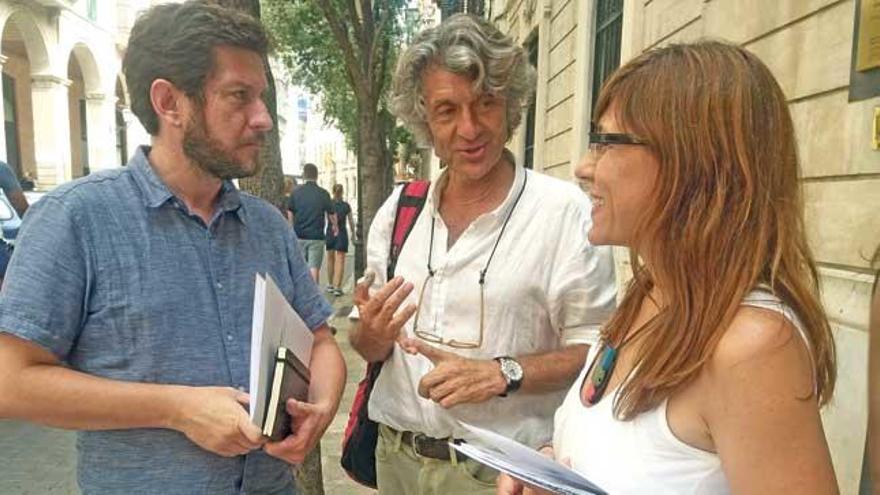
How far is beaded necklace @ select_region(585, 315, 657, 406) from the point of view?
1.23 m

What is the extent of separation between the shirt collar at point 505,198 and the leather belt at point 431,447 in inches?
25.9

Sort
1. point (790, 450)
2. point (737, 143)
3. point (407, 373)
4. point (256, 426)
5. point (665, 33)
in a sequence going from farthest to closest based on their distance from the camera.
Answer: point (665, 33) → point (407, 373) → point (256, 426) → point (737, 143) → point (790, 450)

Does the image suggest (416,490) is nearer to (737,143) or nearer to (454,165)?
(454,165)

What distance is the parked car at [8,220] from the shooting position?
5.13m

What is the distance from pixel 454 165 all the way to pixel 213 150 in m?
0.68

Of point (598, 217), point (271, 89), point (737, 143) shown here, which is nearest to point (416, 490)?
point (598, 217)

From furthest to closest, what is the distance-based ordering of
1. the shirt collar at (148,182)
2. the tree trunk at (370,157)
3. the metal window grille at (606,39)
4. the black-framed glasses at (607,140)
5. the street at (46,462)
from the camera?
1. the tree trunk at (370,157)
2. the metal window grille at (606,39)
3. the street at (46,462)
4. the shirt collar at (148,182)
5. the black-framed glasses at (607,140)

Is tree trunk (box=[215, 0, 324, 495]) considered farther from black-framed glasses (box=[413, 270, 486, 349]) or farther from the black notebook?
the black notebook

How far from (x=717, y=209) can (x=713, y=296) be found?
15cm

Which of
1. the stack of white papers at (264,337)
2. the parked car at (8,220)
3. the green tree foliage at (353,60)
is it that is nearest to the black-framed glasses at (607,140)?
the stack of white papers at (264,337)

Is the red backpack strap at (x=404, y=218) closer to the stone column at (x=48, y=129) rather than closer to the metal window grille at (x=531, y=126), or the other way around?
the metal window grille at (x=531, y=126)

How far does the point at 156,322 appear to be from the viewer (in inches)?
55.8

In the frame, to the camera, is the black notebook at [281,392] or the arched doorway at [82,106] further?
the arched doorway at [82,106]

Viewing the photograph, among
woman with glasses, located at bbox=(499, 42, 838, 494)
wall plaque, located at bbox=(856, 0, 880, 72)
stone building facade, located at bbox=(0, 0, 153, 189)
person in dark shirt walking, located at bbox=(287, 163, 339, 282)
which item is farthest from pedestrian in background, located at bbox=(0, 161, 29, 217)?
stone building facade, located at bbox=(0, 0, 153, 189)
